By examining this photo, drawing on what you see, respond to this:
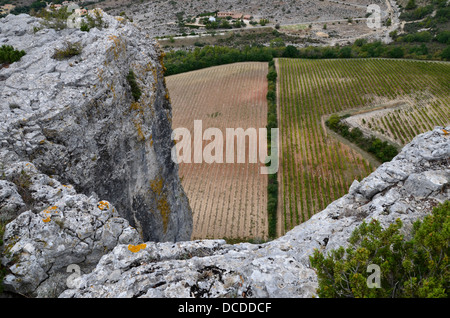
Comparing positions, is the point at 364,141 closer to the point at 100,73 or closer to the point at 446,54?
the point at 100,73

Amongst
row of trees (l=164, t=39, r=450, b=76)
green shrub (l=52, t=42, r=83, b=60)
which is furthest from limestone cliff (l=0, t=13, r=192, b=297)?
row of trees (l=164, t=39, r=450, b=76)

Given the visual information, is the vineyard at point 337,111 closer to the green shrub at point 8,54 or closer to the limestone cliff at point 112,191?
the limestone cliff at point 112,191

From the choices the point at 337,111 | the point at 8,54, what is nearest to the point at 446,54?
the point at 337,111

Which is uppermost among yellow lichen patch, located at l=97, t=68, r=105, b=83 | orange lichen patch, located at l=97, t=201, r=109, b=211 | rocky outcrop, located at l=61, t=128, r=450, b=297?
yellow lichen patch, located at l=97, t=68, r=105, b=83

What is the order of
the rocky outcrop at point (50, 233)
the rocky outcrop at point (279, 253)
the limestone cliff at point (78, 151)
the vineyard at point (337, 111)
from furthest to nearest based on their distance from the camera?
1. the vineyard at point (337, 111)
2. the limestone cliff at point (78, 151)
3. the rocky outcrop at point (50, 233)
4. the rocky outcrop at point (279, 253)

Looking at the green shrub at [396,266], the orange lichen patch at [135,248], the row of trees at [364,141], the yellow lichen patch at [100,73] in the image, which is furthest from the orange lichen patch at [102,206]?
the row of trees at [364,141]

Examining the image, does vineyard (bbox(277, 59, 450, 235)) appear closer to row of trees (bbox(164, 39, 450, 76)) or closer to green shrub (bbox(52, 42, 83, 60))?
row of trees (bbox(164, 39, 450, 76))
